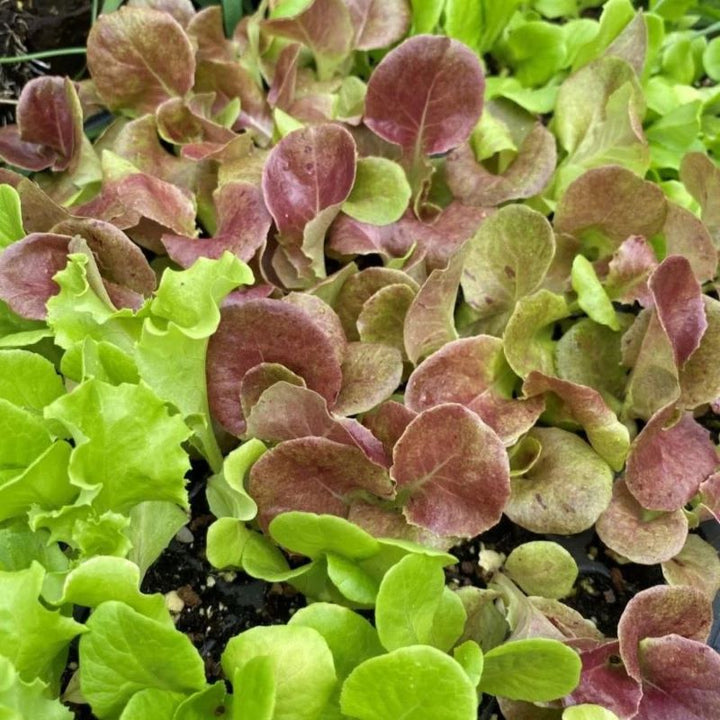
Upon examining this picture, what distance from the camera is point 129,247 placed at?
801mm

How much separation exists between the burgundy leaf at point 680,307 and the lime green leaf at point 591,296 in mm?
71

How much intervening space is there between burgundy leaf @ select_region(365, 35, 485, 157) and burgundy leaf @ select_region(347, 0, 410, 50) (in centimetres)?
17

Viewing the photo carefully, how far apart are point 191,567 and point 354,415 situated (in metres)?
0.18

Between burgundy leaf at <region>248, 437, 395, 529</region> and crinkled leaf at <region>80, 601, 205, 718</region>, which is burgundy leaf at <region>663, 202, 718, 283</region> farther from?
crinkled leaf at <region>80, 601, 205, 718</region>

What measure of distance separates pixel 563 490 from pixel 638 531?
3.0 inches

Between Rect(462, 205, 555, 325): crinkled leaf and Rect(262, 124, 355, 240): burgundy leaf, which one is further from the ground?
Rect(262, 124, 355, 240): burgundy leaf

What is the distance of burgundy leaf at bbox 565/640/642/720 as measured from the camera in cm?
67

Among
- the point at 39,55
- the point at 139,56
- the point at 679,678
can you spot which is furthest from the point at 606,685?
the point at 39,55

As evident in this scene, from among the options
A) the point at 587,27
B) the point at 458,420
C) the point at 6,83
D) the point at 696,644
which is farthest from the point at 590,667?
the point at 6,83

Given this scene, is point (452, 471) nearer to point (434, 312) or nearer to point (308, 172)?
point (434, 312)

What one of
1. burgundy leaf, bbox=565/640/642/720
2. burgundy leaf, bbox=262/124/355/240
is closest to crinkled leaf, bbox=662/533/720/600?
burgundy leaf, bbox=565/640/642/720

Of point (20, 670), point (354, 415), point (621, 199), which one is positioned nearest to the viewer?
point (20, 670)

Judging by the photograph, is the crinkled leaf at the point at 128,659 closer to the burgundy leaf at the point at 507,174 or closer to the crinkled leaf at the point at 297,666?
the crinkled leaf at the point at 297,666

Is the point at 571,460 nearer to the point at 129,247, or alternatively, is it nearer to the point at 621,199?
the point at 621,199
